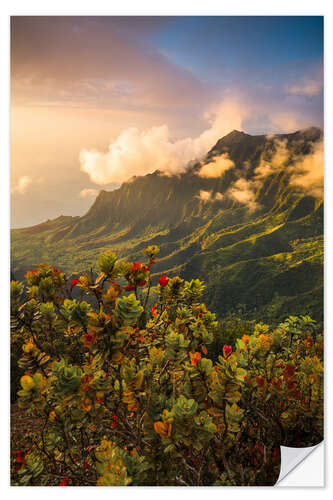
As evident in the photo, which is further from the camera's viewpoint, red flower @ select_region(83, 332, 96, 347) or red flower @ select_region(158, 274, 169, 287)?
Result: red flower @ select_region(158, 274, 169, 287)

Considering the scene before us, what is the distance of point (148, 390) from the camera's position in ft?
5.33

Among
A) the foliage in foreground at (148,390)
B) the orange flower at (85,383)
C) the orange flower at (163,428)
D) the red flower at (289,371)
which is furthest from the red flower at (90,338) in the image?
the red flower at (289,371)

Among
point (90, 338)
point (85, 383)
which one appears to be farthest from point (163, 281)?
point (85, 383)

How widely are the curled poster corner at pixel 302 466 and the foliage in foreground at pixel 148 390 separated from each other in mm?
63

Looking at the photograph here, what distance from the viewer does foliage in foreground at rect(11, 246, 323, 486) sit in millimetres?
1515

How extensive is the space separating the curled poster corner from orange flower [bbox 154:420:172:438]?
41.1 inches

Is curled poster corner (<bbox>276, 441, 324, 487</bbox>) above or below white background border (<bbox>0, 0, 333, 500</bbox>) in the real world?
below

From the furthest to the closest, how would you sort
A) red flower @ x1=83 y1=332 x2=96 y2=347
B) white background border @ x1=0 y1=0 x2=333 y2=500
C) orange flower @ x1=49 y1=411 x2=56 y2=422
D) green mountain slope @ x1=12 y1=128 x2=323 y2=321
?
green mountain slope @ x1=12 y1=128 x2=323 y2=321 → white background border @ x1=0 y1=0 x2=333 y2=500 → orange flower @ x1=49 y1=411 x2=56 y2=422 → red flower @ x1=83 y1=332 x2=96 y2=347

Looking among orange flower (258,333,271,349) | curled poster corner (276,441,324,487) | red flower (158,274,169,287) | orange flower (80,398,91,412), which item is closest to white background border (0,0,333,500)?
curled poster corner (276,441,324,487)

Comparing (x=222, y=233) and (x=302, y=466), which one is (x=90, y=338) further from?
(x=222, y=233)

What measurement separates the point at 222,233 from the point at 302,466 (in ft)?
7.63

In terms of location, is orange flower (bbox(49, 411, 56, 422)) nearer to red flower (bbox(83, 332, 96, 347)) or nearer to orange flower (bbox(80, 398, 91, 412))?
orange flower (bbox(80, 398, 91, 412))

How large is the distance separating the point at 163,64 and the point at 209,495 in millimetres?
3337
